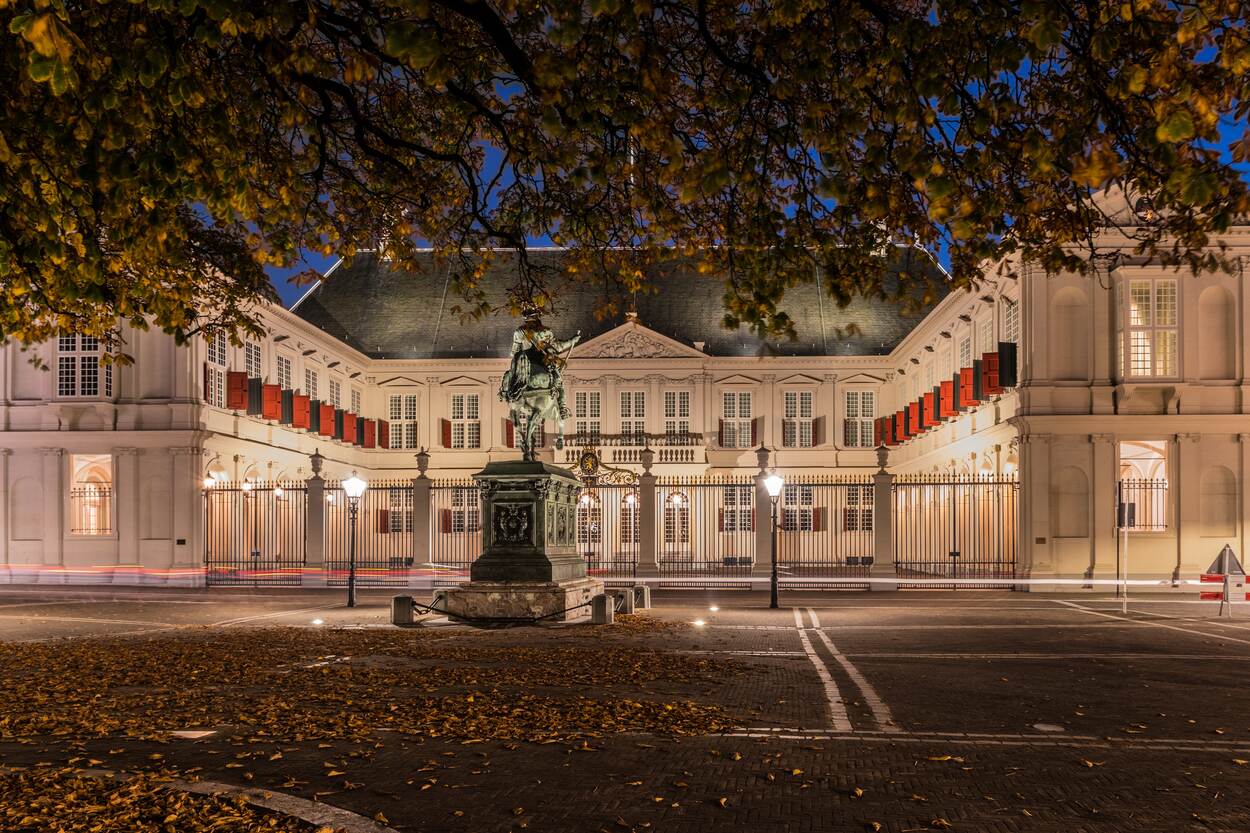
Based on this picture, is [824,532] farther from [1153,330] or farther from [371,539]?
[1153,330]

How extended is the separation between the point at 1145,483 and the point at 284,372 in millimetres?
29640

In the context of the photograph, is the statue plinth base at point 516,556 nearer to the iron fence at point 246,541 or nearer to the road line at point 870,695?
the road line at point 870,695

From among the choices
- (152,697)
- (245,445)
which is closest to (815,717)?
(152,697)

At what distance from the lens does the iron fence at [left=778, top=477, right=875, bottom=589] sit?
3931cm

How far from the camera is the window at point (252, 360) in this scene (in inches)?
1472

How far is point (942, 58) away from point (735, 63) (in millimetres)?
1482

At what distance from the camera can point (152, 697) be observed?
991 cm

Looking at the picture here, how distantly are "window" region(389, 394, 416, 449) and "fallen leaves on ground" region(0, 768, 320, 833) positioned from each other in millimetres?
46213

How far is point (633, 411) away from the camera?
50594 millimetres

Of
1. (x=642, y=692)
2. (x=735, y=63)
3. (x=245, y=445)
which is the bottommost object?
(x=642, y=692)

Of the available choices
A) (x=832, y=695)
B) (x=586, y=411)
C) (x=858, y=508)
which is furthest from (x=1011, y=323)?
(x=586, y=411)

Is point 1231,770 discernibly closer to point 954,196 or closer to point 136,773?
point 954,196

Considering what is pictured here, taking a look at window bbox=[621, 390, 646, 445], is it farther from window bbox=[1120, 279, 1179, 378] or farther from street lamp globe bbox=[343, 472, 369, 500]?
street lamp globe bbox=[343, 472, 369, 500]

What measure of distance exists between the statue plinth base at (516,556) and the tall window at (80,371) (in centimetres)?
1942
